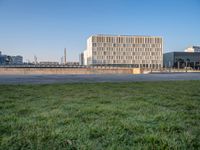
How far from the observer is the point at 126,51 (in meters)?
132

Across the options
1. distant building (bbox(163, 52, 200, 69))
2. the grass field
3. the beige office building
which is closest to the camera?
the grass field

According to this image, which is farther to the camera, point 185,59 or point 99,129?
point 185,59

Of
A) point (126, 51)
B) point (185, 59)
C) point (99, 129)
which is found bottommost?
point (99, 129)

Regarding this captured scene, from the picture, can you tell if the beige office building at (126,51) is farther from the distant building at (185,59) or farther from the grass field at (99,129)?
the grass field at (99,129)

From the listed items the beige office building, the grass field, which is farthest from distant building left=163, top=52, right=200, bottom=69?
the grass field

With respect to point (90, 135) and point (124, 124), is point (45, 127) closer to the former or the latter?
point (90, 135)

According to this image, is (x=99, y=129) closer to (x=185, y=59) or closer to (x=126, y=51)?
(x=185, y=59)

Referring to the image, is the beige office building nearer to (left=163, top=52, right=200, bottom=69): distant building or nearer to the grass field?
(left=163, top=52, right=200, bottom=69): distant building

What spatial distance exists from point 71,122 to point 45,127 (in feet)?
1.83

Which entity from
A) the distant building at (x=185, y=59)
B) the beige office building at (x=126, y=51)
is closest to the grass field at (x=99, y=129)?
the distant building at (x=185, y=59)

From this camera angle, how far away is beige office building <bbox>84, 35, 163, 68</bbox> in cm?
12800

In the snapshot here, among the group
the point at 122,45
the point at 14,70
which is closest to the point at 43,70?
the point at 14,70

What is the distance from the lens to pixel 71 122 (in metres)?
4.37

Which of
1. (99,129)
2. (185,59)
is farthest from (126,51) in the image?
(99,129)
